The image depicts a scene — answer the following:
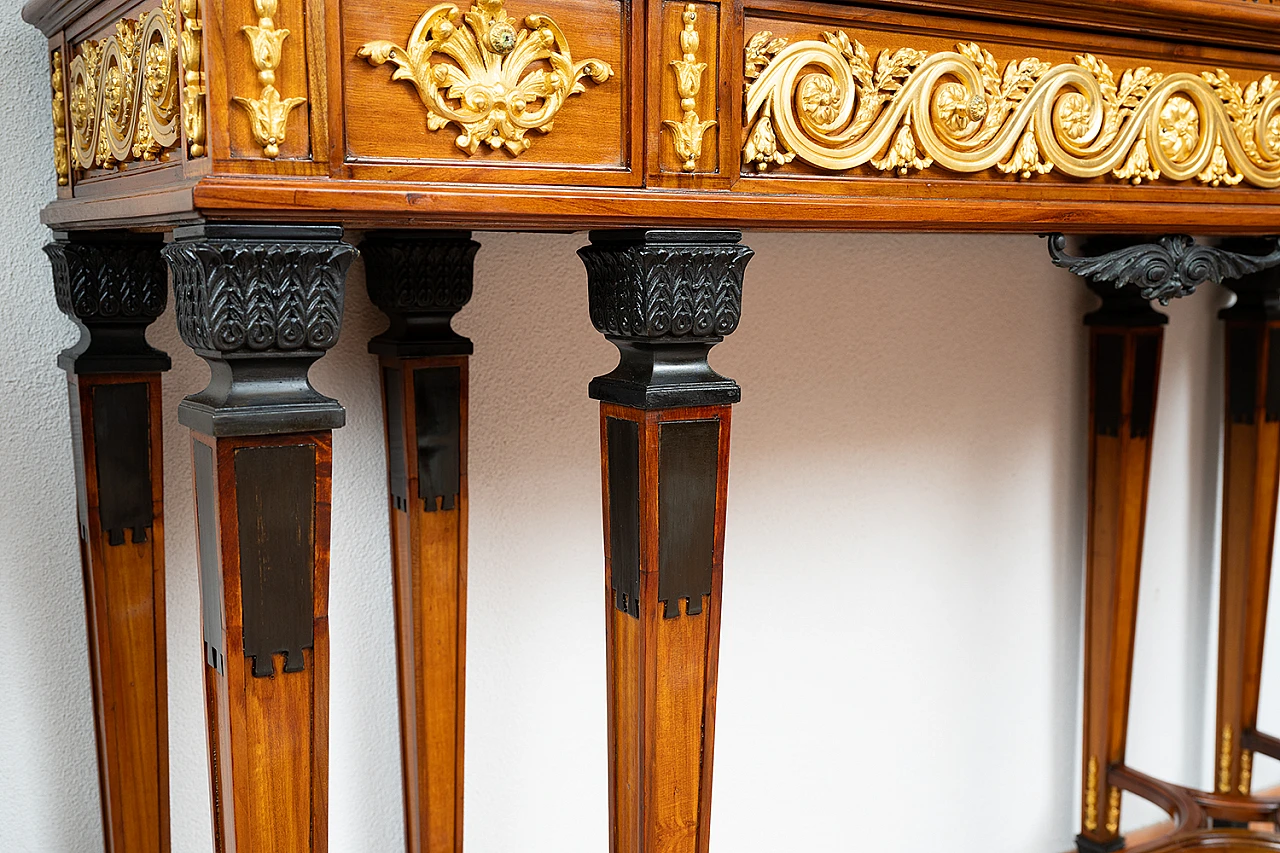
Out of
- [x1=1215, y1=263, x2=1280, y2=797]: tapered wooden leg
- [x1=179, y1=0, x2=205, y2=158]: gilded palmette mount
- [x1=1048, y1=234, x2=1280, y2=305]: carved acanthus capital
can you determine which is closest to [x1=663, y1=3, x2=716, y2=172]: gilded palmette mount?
[x1=179, y1=0, x2=205, y2=158]: gilded palmette mount

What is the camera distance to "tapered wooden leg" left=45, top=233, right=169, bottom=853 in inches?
48.4

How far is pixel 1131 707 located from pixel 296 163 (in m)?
1.88

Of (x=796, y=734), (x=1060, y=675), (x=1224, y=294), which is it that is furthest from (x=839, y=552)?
(x=1224, y=294)

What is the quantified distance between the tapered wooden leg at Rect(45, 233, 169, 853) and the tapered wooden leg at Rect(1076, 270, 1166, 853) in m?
1.38

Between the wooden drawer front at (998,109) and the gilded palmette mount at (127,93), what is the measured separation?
17.7 inches

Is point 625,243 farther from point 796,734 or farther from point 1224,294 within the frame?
point 1224,294

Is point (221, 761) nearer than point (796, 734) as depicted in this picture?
Yes

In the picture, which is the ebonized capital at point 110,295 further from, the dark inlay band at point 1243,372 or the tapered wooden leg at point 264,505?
the dark inlay band at point 1243,372

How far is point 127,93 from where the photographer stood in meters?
0.99

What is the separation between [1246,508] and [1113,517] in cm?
26

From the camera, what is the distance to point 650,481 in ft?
3.20

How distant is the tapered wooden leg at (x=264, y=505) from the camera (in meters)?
0.83

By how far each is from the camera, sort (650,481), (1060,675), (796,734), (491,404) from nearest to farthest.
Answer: (650,481), (491,404), (796,734), (1060,675)

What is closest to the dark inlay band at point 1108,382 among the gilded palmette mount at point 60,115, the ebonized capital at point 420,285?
the ebonized capital at point 420,285
